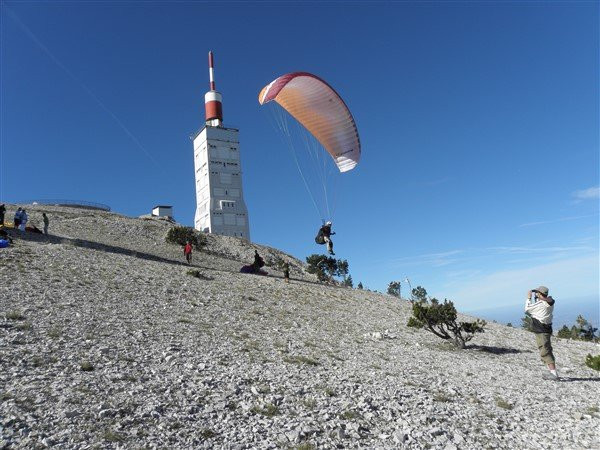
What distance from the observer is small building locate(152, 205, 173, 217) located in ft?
270

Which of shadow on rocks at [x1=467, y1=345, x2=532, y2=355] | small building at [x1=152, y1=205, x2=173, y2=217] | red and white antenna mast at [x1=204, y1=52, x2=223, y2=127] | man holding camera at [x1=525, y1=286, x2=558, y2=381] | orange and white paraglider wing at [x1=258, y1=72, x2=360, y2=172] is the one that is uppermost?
red and white antenna mast at [x1=204, y1=52, x2=223, y2=127]

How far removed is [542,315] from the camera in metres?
12.6

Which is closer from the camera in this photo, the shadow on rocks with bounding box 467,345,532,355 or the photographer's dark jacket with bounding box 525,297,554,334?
the photographer's dark jacket with bounding box 525,297,554,334

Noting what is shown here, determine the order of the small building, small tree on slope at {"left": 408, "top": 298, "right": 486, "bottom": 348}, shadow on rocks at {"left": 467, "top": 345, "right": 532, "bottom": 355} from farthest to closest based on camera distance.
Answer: the small building, small tree on slope at {"left": 408, "top": 298, "right": 486, "bottom": 348}, shadow on rocks at {"left": 467, "top": 345, "right": 532, "bottom": 355}

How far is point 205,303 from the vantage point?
813 inches

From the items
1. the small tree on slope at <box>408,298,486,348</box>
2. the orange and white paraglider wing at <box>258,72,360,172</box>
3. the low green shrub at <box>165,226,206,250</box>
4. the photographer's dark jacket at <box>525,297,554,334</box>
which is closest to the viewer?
the photographer's dark jacket at <box>525,297,554,334</box>

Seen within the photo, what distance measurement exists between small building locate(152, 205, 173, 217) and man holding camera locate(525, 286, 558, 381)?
77289 millimetres

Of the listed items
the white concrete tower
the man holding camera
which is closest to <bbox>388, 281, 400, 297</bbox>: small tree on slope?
the white concrete tower

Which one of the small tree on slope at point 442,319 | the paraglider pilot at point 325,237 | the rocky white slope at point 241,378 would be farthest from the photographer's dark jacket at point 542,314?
the paraglider pilot at point 325,237

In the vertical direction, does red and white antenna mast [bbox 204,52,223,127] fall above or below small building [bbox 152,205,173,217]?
above

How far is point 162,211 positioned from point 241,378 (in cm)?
7706

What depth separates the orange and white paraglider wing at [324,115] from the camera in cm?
2044

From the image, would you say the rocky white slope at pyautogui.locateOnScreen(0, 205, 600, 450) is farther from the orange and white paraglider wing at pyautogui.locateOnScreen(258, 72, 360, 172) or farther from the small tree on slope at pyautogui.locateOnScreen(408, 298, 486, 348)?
the orange and white paraglider wing at pyautogui.locateOnScreen(258, 72, 360, 172)

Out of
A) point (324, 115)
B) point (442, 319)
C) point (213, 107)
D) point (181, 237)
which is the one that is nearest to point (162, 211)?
point (213, 107)
